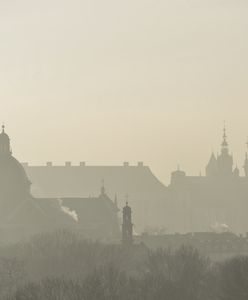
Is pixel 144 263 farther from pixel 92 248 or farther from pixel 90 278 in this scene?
pixel 90 278

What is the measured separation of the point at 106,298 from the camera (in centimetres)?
11312

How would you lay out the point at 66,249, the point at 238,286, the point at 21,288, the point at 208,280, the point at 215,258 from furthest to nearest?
the point at 215,258
the point at 66,249
the point at 208,280
the point at 238,286
the point at 21,288

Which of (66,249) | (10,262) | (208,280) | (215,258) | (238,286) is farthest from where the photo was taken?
(215,258)

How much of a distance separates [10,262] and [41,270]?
20.3ft

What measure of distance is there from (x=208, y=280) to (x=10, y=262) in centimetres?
2187

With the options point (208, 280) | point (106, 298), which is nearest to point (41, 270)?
point (208, 280)

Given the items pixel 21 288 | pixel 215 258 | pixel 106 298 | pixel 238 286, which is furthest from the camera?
pixel 215 258

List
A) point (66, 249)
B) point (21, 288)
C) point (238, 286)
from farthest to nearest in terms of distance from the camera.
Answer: point (66, 249) → point (238, 286) → point (21, 288)

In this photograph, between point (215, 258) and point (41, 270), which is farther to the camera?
point (215, 258)

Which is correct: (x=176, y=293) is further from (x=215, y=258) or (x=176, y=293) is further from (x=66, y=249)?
(x=215, y=258)

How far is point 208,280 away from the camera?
5438 inches

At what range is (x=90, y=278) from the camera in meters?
121

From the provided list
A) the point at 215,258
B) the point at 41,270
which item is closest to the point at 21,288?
the point at 41,270

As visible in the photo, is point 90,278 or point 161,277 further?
point 161,277
